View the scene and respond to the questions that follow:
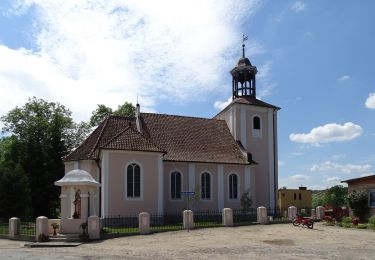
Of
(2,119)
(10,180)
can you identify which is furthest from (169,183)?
(2,119)

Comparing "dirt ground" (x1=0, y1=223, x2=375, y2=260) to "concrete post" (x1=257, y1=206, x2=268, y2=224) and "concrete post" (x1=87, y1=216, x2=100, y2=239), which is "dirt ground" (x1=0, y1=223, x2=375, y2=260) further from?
"concrete post" (x1=257, y1=206, x2=268, y2=224)

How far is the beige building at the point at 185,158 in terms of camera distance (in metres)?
28.8

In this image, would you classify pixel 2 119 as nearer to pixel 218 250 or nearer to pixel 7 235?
pixel 7 235

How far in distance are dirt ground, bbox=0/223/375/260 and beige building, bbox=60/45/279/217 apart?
5.88 m

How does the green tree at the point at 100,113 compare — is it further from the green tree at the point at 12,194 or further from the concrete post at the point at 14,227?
the concrete post at the point at 14,227

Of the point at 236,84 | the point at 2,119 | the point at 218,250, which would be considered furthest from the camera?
the point at 2,119

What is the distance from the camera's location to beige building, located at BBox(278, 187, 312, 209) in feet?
165

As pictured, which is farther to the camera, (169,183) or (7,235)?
(169,183)

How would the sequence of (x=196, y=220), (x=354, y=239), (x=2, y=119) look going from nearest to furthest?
(x=354, y=239) < (x=196, y=220) < (x=2, y=119)

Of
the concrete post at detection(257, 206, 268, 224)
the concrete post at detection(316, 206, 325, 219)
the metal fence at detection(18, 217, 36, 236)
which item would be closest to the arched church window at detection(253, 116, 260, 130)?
the concrete post at detection(316, 206, 325, 219)

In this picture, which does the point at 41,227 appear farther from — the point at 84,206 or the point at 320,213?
the point at 320,213

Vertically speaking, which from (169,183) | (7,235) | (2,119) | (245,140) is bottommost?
(7,235)

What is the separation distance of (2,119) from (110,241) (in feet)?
119

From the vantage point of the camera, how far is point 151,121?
1409 inches
